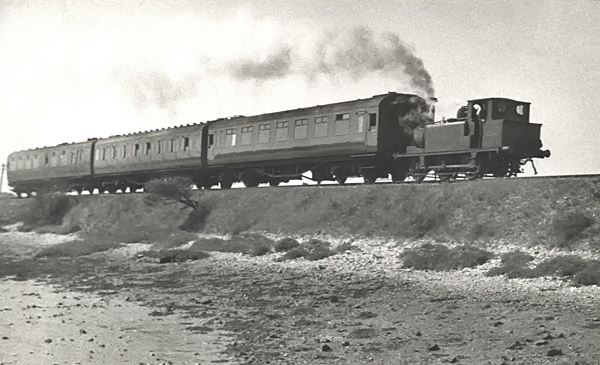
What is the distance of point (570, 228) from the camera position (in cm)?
1455

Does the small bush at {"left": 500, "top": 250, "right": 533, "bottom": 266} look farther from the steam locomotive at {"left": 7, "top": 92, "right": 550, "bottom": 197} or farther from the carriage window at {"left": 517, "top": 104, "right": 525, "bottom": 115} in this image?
the carriage window at {"left": 517, "top": 104, "right": 525, "bottom": 115}

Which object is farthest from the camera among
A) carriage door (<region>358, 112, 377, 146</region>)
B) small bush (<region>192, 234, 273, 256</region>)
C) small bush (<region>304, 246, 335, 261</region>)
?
carriage door (<region>358, 112, 377, 146</region>)

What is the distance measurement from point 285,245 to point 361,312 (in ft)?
23.4

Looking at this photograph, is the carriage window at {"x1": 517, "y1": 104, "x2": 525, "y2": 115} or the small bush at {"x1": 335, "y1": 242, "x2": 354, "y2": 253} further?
the carriage window at {"x1": 517, "y1": 104, "x2": 525, "y2": 115}

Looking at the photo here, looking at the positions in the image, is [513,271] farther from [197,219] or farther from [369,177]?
[197,219]

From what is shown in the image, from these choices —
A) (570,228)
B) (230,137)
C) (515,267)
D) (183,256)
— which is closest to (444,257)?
(515,267)

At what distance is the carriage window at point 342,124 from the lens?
2347cm

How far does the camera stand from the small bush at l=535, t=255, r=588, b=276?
42.6 feet

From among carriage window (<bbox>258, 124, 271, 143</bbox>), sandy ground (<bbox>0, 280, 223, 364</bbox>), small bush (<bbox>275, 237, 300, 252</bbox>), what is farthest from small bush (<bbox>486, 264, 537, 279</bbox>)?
carriage window (<bbox>258, 124, 271, 143</bbox>)

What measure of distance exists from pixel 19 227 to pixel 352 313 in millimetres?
23365

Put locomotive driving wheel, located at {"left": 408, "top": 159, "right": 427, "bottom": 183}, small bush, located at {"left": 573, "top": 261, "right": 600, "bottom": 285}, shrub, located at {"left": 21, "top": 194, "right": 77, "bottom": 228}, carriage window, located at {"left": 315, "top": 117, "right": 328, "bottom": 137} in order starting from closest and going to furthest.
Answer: small bush, located at {"left": 573, "top": 261, "right": 600, "bottom": 285}, locomotive driving wheel, located at {"left": 408, "top": 159, "right": 427, "bottom": 183}, carriage window, located at {"left": 315, "top": 117, "right": 328, "bottom": 137}, shrub, located at {"left": 21, "top": 194, "right": 77, "bottom": 228}

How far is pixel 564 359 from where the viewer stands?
904cm

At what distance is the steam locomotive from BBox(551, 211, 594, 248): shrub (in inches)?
164

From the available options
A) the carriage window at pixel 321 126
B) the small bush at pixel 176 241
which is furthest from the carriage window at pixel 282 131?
the small bush at pixel 176 241
